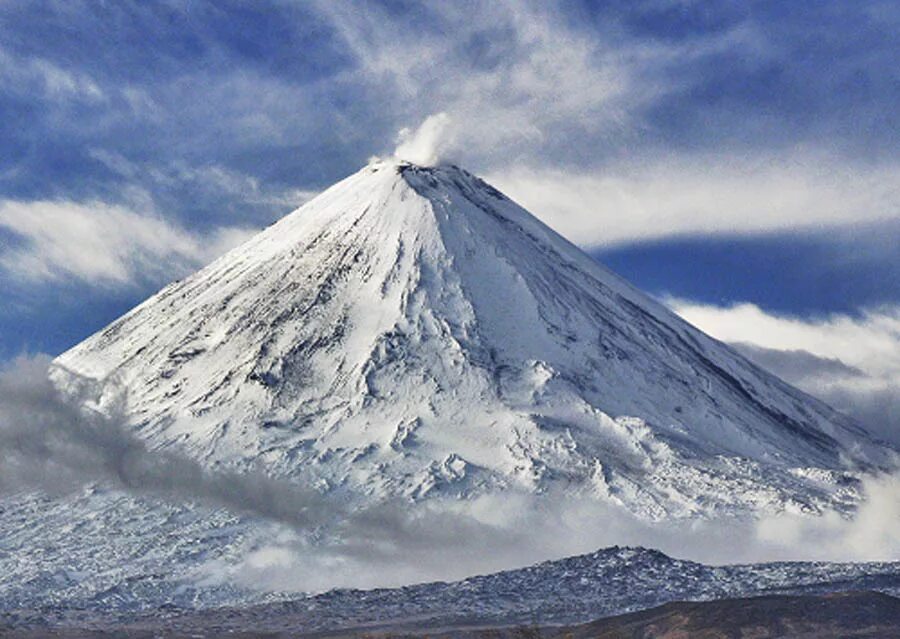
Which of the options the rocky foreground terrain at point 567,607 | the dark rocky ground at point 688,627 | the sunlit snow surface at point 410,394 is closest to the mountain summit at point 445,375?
the sunlit snow surface at point 410,394

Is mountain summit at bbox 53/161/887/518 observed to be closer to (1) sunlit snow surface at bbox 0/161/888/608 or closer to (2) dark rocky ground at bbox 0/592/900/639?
(1) sunlit snow surface at bbox 0/161/888/608

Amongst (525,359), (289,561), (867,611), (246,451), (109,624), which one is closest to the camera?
(867,611)

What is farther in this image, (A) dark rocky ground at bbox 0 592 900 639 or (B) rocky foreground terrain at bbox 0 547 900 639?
(B) rocky foreground terrain at bbox 0 547 900 639

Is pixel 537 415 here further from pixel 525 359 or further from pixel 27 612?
pixel 27 612

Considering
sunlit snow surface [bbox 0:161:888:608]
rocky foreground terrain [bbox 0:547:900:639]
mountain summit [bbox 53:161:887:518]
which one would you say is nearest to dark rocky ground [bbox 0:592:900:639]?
rocky foreground terrain [bbox 0:547:900:639]

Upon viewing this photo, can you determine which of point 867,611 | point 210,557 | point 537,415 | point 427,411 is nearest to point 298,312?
point 427,411

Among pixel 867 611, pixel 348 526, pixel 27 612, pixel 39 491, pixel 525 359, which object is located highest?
pixel 525 359
